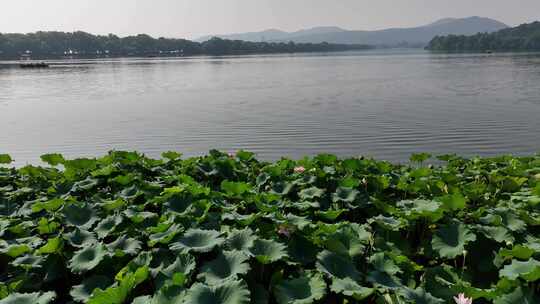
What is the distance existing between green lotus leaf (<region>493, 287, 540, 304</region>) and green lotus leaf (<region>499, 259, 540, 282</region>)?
0.28ft

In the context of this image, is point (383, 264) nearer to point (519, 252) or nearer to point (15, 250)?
point (519, 252)

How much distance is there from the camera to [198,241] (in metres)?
3.91

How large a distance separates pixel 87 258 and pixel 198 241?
3.22 ft

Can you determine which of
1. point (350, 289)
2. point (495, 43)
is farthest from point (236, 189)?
point (495, 43)

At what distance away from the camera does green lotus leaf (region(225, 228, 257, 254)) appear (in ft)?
12.5

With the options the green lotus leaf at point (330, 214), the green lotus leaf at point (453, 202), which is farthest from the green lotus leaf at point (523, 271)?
the green lotus leaf at point (330, 214)

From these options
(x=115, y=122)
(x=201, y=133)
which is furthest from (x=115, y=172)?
(x=115, y=122)

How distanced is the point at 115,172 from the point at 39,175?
146 cm

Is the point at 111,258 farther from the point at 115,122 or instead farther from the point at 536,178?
the point at 115,122

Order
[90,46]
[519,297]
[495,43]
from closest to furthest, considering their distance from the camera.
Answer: [519,297] < [495,43] < [90,46]

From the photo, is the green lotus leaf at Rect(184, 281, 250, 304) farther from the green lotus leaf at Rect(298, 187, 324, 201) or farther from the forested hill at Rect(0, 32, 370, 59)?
the forested hill at Rect(0, 32, 370, 59)

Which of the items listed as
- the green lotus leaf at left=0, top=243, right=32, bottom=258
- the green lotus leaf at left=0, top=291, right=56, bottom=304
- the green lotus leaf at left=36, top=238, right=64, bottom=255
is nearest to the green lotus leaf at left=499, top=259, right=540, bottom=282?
the green lotus leaf at left=0, top=291, right=56, bottom=304

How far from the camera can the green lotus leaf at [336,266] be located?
3490 millimetres

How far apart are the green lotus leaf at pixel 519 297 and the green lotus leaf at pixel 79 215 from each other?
3.89 meters
